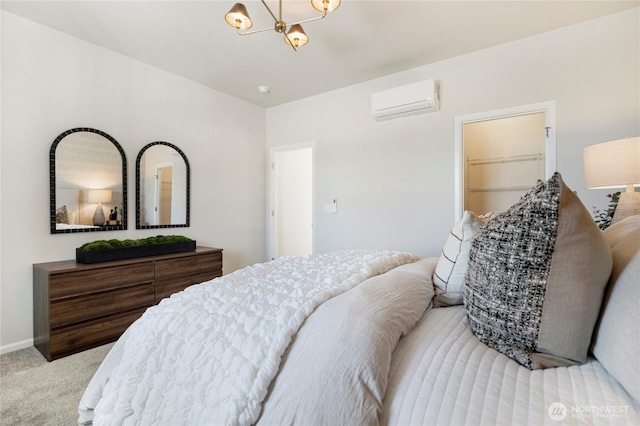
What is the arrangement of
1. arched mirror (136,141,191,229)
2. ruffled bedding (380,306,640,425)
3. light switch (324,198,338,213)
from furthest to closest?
light switch (324,198,338,213), arched mirror (136,141,191,229), ruffled bedding (380,306,640,425)

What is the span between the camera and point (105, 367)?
48.7 inches

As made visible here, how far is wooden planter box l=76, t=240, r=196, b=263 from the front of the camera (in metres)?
2.44

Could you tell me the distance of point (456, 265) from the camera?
1.18 metres

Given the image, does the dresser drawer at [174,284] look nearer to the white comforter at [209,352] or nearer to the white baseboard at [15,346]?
the white baseboard at [15,346]

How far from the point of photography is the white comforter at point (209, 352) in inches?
31.2

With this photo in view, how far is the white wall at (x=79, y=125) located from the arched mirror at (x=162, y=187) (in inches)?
2.9

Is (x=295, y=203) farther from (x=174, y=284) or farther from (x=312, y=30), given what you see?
(x=312, y=30)

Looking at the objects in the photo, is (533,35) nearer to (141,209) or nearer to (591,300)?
(591,300)

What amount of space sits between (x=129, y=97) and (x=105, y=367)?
2.78 meters

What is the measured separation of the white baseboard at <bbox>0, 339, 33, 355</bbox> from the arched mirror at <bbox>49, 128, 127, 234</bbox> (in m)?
0.92

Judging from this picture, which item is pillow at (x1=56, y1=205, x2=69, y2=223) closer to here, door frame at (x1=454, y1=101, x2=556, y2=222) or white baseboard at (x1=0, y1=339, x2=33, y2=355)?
white baseboard at (x1=0, y1=339, x2=33, y2=355)

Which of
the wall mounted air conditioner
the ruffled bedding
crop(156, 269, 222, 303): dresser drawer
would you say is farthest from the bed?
the wall mounted air conditioner

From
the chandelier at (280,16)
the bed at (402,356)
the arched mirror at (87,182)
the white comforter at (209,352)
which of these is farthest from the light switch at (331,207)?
the bed at (402,356)

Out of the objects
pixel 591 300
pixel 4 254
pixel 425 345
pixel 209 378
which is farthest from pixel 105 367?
pixel 4 254
